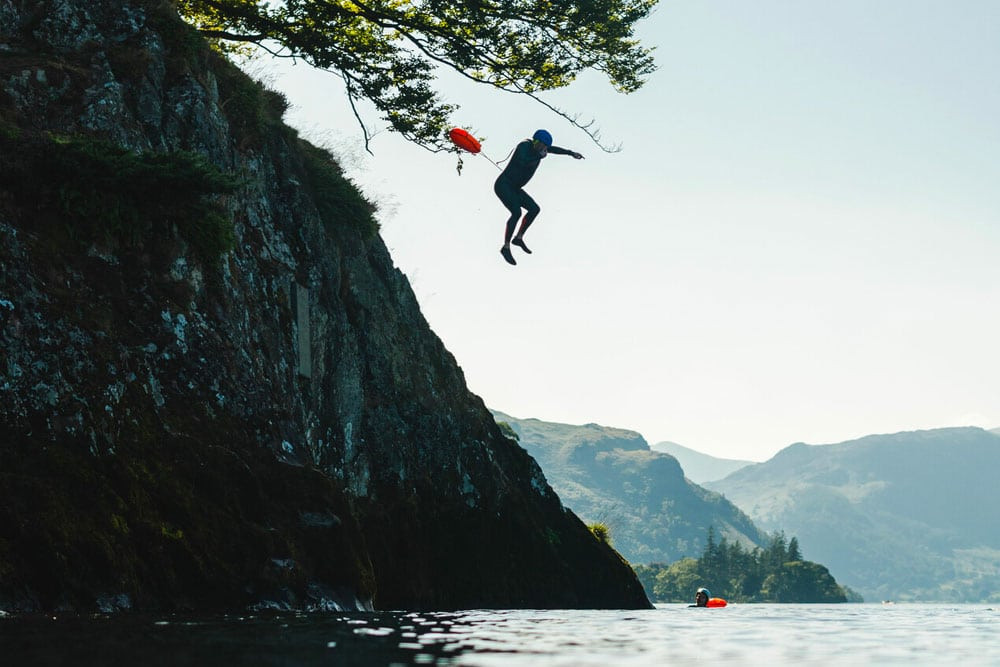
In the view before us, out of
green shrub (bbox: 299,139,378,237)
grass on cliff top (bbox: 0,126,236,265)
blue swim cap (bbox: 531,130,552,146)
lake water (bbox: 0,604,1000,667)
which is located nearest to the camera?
lake water (bbox: 0,604,1000,667)

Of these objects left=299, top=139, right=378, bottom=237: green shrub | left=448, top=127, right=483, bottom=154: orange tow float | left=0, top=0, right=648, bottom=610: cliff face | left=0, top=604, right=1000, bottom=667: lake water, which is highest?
left=299, top=139, right=378, bottom=237: green shrub

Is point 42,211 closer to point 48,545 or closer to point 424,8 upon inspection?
point 48,545

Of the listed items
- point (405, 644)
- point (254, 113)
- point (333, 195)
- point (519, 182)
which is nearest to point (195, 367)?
point (519, 182)

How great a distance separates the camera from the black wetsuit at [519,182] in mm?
21641

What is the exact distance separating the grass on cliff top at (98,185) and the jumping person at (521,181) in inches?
→ 253

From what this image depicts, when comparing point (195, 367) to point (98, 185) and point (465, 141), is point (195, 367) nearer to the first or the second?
point (98, 185)

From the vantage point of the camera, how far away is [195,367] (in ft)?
62.2

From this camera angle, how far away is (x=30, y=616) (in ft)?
38.2

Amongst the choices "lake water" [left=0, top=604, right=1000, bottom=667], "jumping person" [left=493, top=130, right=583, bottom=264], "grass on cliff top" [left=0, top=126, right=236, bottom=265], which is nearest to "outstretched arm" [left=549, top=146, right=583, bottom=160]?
"jumping person" [left=493, top=130, right=583, bottom=264]

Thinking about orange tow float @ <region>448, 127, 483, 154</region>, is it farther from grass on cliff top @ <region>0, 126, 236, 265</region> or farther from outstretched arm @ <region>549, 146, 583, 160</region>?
grass on cliff top @ <region>0, 126, 236, 265</region>

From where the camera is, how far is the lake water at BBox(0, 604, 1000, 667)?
8484 millimetres

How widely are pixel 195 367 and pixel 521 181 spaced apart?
820 centimetres

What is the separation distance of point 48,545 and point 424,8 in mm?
17994

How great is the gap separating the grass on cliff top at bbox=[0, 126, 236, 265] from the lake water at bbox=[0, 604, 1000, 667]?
8012 millimetres
